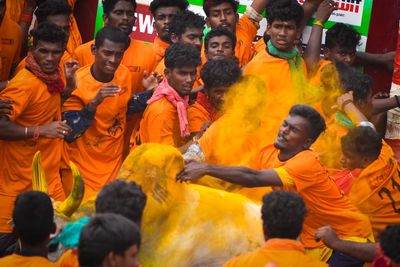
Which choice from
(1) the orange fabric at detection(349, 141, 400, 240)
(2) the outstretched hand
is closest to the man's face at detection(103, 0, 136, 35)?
(2) the outstretched hand

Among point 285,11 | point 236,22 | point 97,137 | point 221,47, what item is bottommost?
point 97,137

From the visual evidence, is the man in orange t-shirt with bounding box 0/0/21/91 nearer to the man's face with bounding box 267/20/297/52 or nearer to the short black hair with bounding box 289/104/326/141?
the man's face with bounding box 267/20/297/52

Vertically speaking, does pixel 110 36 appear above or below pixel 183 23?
below

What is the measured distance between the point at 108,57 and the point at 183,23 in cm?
110

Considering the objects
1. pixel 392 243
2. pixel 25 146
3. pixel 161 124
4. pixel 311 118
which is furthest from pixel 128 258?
pixel 25 146

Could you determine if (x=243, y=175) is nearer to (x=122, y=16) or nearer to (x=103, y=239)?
(x=103, y=239)

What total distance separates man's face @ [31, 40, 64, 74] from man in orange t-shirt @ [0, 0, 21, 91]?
1473mm

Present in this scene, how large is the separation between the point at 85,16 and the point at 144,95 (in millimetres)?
2376

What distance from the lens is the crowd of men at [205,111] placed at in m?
5.61

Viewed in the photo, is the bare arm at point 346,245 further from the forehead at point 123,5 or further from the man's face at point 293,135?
the forehead at point 123,5

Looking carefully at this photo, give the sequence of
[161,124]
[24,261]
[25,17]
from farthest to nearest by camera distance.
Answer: [25,17], [161,124], [24,261]

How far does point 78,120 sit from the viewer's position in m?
6.61

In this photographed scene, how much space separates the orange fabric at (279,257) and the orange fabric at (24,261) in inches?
45.5

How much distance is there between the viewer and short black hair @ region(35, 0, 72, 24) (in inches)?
300
